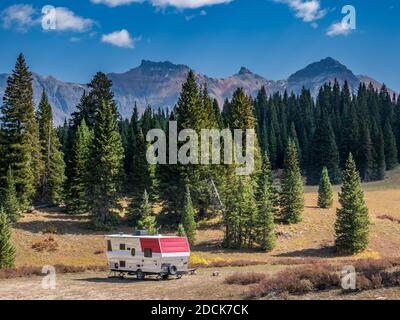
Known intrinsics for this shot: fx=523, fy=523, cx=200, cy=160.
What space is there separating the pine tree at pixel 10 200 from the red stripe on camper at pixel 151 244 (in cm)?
3225

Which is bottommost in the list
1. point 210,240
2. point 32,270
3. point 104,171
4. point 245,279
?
point 210,240

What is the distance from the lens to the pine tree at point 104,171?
61.4 meters

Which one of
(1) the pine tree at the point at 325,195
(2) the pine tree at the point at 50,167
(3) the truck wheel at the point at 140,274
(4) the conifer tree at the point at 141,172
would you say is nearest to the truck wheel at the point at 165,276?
(3) the truck wheel at the point at 140,274

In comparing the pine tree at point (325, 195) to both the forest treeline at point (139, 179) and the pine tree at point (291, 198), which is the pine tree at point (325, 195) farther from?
the pine tree at point (291, 198)

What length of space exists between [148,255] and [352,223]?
29393 millimetres

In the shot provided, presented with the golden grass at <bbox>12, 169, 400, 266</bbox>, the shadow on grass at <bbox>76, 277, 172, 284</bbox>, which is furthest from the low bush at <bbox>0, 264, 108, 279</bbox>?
the golden grass at <bbox>12, 169, 400, 266</bbox>

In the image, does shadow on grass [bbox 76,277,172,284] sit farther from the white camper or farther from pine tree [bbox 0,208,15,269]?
pine tree [bbox 0,208,15,269]

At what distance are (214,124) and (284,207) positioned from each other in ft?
46.9

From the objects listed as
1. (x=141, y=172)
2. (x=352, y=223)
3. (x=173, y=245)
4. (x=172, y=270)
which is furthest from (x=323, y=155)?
(x=172, y=270)

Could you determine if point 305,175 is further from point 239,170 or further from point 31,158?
point 31,158

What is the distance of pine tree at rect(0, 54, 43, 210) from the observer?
61188mm

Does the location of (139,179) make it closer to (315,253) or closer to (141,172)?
(141,172)

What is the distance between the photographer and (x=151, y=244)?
28844mm
